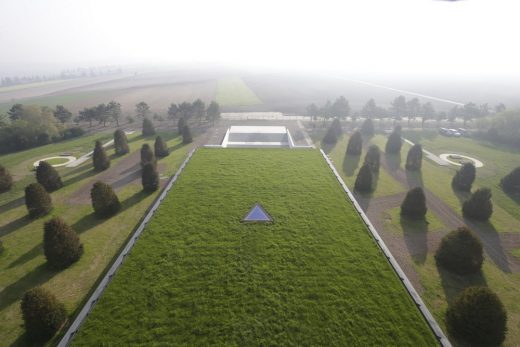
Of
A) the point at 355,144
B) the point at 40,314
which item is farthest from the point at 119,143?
the point at 355,144

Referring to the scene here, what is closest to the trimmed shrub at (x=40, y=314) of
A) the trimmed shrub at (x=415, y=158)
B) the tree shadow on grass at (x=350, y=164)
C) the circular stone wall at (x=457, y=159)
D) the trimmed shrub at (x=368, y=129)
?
the tree shadow on grass at (x=350, y=164)

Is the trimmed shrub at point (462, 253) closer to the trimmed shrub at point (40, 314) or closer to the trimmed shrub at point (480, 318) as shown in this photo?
the trimmed shrub at point (480, 318)

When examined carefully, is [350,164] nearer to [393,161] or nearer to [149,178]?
[393,161]

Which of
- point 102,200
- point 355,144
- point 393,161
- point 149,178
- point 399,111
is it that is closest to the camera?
point 102,200

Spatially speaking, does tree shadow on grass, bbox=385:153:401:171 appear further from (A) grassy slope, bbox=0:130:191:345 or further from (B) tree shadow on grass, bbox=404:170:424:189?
(A) grassy slope, bbox=0:130:191:345

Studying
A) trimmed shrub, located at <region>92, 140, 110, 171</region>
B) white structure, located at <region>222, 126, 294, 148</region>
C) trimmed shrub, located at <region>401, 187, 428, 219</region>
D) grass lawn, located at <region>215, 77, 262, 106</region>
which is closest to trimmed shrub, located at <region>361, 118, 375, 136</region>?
white structure, located at <region>222, 126, 294, 148</region>
